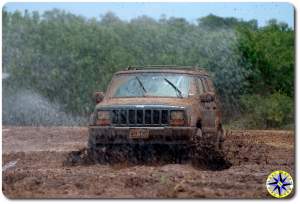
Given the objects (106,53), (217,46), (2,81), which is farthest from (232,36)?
(2,81)

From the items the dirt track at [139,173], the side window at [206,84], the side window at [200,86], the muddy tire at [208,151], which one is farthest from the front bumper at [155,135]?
the side window at [206,84]

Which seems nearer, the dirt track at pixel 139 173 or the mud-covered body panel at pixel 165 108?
the dirt track at pixel 139 173

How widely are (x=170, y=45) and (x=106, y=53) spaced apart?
2.67 ft

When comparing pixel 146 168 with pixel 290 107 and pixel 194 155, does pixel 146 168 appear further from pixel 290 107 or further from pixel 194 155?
pixel 290 107

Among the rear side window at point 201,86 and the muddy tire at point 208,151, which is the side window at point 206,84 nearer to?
the rear side window at point 201,86

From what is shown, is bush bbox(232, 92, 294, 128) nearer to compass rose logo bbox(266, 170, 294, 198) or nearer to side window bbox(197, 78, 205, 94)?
side window bbox(197, 78, 205, 94)

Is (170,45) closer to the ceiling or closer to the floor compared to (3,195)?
closer to the ceiling

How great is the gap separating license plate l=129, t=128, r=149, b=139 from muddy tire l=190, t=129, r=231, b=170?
22.0 inches

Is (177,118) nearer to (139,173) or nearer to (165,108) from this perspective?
(165,108)

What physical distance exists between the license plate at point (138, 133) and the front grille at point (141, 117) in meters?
0.08

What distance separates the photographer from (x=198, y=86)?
1972 cm

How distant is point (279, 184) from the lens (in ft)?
60.9

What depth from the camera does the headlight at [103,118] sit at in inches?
755

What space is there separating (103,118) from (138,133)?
1.63ft
